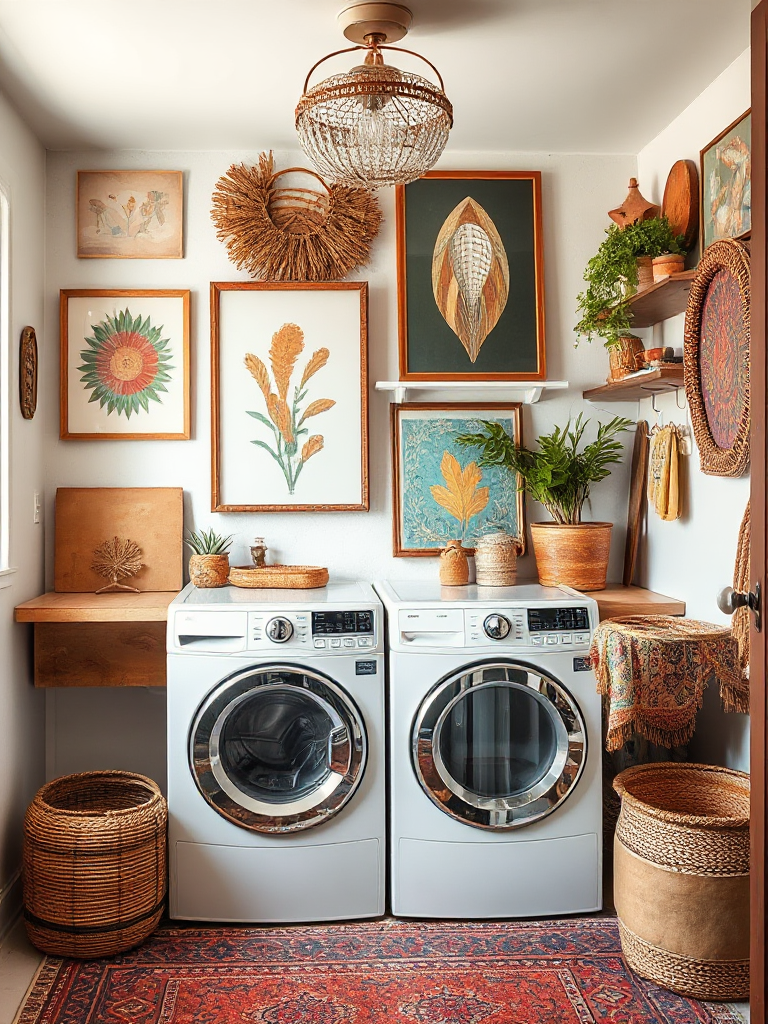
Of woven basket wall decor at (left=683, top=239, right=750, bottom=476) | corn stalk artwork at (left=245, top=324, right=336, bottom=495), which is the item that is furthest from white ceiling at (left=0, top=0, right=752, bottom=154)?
corn stalk artwork at (left=245, top=324, right=336, bottom=495)

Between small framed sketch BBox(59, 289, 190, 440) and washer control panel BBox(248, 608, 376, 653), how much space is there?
3.10ft

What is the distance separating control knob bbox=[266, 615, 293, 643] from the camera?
2734 millimetres

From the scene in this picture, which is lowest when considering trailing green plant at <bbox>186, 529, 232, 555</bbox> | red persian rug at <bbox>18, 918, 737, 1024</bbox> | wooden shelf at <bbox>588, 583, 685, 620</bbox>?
red persian rug at <bbox>18, 918, 737, 1024</bbox>

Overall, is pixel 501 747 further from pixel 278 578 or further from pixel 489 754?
pixel 278 578

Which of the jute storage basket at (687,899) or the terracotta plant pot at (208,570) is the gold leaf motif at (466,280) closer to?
the terracotta plant pot at (208,570)

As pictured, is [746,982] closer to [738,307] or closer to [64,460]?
[738,307]

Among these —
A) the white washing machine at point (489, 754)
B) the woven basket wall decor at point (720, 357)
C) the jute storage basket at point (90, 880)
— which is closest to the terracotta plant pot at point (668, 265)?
the woven basket wall decor at point (720, 357)

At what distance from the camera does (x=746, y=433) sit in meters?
2.34

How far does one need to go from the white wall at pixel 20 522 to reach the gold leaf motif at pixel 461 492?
145 centimetres

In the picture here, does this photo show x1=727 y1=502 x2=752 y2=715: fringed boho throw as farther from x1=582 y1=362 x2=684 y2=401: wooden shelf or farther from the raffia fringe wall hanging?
the raffia fringe wall hanging

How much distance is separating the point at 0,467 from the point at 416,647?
1432 mm

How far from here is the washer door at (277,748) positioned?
8.96 ft

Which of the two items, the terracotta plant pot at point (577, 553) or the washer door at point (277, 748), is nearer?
the washer door at point (277, 748)

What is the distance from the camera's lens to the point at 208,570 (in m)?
3.15
